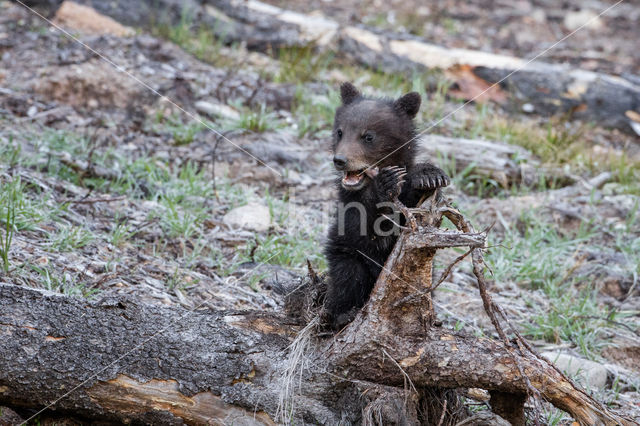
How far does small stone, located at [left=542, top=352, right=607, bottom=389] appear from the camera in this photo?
3541mm

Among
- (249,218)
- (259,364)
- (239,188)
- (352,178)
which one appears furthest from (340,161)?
(239,188)

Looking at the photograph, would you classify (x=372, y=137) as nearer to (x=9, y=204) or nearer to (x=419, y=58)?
(x=9, y=204)

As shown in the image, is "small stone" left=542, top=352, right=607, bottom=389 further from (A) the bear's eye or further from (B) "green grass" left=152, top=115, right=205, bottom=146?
(B) "green grass" left=152, top=115, right=205, bottom=146

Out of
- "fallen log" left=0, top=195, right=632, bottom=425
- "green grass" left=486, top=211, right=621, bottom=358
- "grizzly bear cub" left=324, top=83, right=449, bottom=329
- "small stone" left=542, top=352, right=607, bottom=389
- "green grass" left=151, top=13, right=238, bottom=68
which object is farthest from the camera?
"green grass" left=151, top=13, right=238, bottom=68

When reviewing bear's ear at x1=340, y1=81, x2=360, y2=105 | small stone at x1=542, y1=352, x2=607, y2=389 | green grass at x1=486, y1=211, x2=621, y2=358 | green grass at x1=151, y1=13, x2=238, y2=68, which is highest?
bear's ear at x1=340, y1=81, x2=360, y2=105

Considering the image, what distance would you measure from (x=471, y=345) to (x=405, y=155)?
4.12ft

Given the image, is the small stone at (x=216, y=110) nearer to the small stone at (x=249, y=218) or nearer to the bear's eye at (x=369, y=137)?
the small stone at (x=249, y=218)

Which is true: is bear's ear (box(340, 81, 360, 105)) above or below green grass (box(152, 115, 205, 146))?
above

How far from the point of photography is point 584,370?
357 centimetres

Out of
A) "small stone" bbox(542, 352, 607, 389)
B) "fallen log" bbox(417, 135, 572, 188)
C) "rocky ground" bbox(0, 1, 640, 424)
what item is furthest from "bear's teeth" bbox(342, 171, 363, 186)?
"fallen log" bbox(417, 135, 572, 188)

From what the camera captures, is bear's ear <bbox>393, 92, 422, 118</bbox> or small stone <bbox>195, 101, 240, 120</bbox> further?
small stone <bbox>195, 101, 240, 120</bbox>

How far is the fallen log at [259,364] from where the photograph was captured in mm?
2381

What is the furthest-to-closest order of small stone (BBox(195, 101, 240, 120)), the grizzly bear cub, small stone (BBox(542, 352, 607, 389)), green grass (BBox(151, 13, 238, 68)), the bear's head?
green grass (BBox(151, 13, 238, 68)) < small stone (BBox(195, 101, 240, 120)) < small stone (BBox(542, 352, 607, 389)) < the bear's head < the grizzly bear cub

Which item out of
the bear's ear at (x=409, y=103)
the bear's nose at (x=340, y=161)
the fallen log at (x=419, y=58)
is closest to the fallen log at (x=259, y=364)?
the bear's nose at (x=340, y=161)
